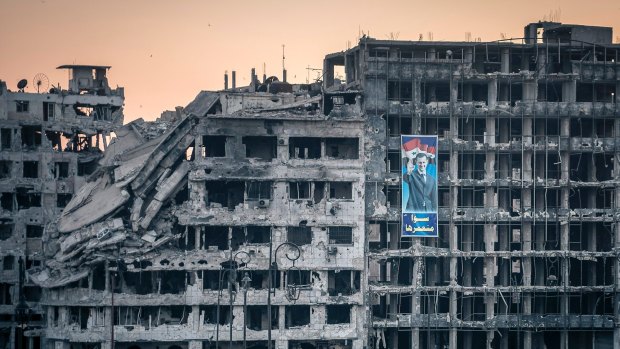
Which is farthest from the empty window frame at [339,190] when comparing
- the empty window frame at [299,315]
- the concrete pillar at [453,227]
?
the empty window frame at [299,315]

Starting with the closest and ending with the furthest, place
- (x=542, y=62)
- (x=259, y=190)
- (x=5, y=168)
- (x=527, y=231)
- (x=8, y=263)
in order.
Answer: (x=259, y=190)
(x=527, y=231)
(x=542, y=62)
(x=8, y=263)
(x=5, y=168)

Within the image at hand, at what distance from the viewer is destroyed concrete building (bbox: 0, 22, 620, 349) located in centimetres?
7438

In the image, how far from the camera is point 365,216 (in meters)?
76.4

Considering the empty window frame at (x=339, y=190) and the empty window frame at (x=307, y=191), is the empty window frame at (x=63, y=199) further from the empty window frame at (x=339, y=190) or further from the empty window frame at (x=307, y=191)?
the empty window frame at (x=339, y=190)

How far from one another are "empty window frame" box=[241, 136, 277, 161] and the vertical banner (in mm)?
7371

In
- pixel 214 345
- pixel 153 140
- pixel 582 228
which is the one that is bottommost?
pixel 214 345

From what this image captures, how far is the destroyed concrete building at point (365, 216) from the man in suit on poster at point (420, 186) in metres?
0.86

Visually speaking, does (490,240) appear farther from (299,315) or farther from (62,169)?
(62,169)

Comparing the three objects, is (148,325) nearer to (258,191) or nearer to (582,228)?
(258,191)

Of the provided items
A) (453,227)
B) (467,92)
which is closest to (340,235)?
(453,227)

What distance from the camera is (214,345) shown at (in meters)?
75.1

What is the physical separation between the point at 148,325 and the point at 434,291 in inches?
634

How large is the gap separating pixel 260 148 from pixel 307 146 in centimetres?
267

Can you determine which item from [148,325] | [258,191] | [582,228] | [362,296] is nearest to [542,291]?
[582,228]
